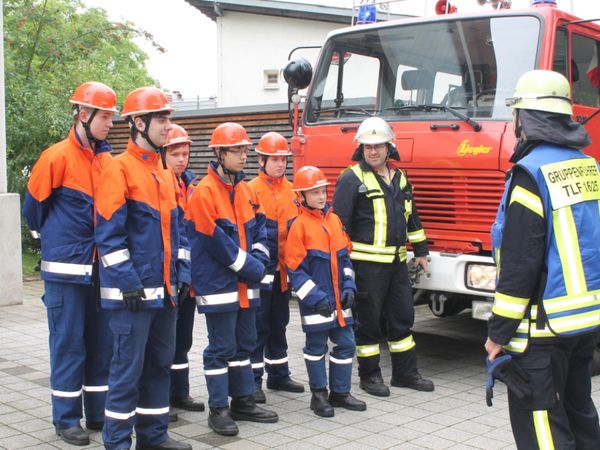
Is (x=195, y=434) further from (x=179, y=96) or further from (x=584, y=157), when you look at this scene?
(x=179, y=96)

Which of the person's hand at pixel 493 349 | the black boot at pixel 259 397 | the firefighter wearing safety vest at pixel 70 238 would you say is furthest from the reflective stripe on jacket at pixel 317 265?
the person's hand at pixel 493 349

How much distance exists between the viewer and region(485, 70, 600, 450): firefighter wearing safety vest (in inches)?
129

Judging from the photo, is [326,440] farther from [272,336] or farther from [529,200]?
[529,200]

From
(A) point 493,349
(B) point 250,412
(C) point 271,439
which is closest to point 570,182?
(A) point 493,349

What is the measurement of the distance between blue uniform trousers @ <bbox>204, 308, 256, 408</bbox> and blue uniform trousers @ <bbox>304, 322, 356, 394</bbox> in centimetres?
48

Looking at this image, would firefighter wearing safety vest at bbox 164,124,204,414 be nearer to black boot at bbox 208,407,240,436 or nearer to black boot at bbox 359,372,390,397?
black boot at bbox 208,407,240,436

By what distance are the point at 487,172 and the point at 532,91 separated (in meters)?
2.42

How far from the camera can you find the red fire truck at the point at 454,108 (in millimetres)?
5883

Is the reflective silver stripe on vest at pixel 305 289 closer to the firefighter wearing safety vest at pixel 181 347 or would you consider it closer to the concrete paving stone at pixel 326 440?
the firefighter wearing safety vest at pixel 181 347

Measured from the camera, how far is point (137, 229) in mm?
4332

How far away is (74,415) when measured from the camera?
187 inches

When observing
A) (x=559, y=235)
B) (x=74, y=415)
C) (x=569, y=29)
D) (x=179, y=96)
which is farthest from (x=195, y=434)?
(x=179, y=96)

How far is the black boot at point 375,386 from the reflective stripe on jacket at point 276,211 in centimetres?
93

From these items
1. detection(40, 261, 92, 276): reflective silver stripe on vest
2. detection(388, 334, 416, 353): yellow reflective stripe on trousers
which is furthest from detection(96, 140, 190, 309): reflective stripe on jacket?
detection(388, 334, 416, 353): yellow reflective stripe on trousers
